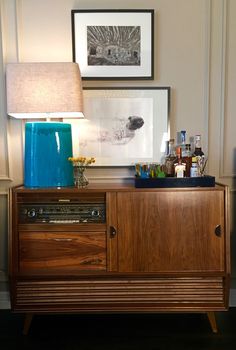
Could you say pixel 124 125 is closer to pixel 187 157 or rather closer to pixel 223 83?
pixel 187 157

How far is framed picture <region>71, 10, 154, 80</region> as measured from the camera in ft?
5.97

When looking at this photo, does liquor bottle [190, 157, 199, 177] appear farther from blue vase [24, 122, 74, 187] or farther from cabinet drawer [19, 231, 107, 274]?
blue vase [24, 122, 74, 187]

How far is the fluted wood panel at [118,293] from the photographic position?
5.06 feet

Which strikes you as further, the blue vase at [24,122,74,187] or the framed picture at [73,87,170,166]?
the framed picture at [73,87,170,166]

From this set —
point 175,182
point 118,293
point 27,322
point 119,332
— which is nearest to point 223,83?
point 175,182

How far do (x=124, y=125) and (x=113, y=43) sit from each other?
1.75 feet

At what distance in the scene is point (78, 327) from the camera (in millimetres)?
1718

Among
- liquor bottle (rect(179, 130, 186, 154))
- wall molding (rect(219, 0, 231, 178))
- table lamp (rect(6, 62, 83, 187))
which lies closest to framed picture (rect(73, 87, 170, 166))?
liquor bottle (rect(179, 130, 186, 154))

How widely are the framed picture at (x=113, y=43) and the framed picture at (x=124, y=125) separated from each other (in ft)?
0.40

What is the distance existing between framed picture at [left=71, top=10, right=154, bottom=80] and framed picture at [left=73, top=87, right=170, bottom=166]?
0.12m

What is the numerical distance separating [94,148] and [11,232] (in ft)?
2.43

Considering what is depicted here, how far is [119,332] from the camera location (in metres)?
1.66

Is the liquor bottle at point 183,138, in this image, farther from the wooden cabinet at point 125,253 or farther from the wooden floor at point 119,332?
the wooden floor at point 119,332

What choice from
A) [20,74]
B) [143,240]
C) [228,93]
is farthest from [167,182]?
[20,74]
